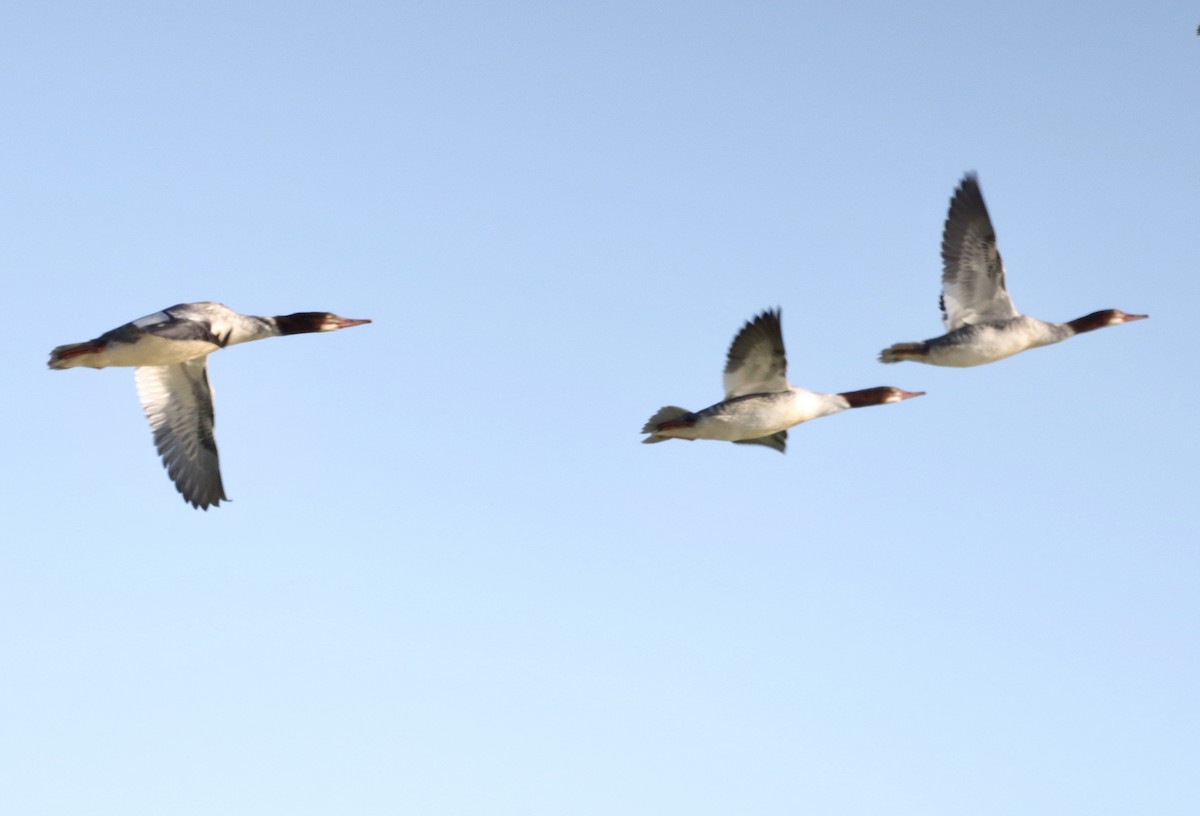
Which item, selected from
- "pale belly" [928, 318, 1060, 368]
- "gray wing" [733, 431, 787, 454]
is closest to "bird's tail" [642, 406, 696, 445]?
"gray wing" [733, 431, 787, 454]

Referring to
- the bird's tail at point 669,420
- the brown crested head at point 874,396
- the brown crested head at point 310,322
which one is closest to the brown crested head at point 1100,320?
the brown crested head at point 874,396

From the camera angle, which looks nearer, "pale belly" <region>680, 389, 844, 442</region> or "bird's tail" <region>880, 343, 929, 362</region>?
"pale belly" <region>680, 389, 844, 442</region>

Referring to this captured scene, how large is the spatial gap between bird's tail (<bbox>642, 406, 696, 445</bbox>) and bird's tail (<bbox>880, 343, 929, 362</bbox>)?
2.65 metres

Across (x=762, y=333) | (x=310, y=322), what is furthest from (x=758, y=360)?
(x=310, y=322)

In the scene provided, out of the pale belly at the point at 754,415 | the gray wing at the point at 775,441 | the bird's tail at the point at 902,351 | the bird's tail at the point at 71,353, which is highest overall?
the bird's tail at the point at 71,353

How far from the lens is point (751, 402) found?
17.8 metres

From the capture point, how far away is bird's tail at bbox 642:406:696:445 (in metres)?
17.9

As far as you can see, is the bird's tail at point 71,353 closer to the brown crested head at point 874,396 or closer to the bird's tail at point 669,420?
the bird's tail at point 669,420

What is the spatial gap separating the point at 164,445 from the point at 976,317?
1063cm

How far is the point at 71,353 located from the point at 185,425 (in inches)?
109

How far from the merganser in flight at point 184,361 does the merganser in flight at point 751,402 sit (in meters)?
4.11

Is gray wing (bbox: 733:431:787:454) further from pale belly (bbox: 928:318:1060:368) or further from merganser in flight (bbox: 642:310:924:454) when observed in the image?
pale belly (bbox: 928:318:1060:368)

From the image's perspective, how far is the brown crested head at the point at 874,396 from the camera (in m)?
19.0

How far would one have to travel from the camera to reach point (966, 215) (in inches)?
780
